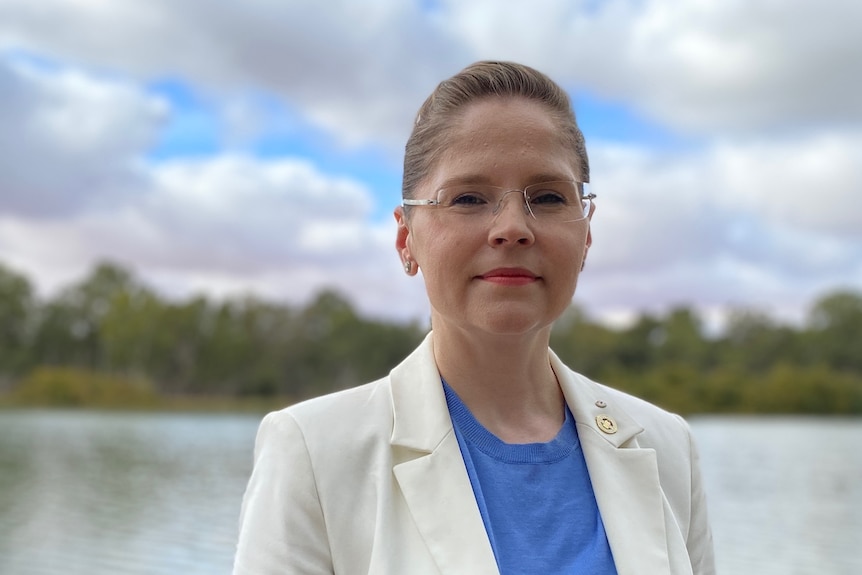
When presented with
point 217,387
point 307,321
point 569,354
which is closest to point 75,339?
point 217,387

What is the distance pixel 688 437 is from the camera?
229cm

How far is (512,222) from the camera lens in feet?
6.21

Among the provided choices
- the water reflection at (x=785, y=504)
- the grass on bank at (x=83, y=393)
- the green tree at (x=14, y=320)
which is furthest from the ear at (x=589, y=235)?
the green tree at (x=14, y=320)

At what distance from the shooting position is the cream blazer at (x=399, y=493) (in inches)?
71.1

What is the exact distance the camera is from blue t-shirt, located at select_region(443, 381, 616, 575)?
6.18 feet

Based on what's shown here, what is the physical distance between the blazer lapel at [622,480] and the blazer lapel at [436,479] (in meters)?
0.31

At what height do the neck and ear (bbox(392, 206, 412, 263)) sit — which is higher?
ear (bbox(392, 206, 412, 263))

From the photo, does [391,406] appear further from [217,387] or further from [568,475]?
[217,387]

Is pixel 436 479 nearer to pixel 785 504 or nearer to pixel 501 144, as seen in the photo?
pixel 501 144

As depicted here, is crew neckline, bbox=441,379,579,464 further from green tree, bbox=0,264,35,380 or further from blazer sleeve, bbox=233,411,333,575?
green tree, bbox=0,264,35,380

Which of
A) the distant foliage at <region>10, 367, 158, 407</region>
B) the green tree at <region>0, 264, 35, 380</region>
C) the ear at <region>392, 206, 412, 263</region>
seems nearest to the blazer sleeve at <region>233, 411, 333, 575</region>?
the ear at <region>392, 206, 412, 263</region>

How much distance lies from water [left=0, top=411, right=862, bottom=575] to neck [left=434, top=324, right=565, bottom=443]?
1133 centimetres

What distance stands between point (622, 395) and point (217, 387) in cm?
7246

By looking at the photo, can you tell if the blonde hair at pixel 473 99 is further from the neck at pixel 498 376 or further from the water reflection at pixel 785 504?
the water reflection at pixel 785 504
